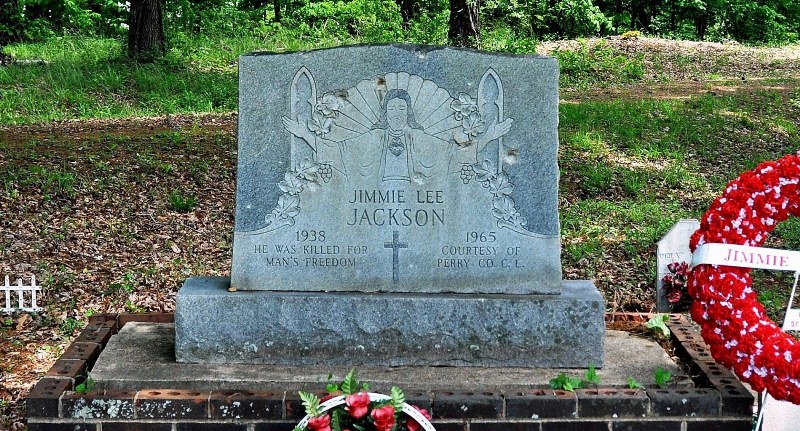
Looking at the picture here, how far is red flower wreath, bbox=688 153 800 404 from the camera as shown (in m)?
4.34

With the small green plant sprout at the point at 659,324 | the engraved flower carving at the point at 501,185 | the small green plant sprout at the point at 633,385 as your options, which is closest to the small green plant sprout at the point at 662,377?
the small green plant sprout at the point at 633,385

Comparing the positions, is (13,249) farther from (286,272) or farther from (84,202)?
(286,272)

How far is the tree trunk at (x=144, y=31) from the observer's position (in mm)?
15148

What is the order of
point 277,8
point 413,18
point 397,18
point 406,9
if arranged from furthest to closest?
1. point 277,8
2. point 413,18
3. point 406,9
4. point 397,18

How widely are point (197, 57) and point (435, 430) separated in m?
12.5

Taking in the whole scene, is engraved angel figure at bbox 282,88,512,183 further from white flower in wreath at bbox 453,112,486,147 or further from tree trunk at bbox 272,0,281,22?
tree trunk at bbox 272,0,281,22

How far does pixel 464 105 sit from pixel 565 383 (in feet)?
4.68

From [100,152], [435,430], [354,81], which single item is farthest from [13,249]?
[435,430]

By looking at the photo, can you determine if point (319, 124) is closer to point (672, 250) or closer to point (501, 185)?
point (501, 185)

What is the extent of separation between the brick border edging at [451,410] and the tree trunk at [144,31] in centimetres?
1142

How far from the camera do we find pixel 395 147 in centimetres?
486

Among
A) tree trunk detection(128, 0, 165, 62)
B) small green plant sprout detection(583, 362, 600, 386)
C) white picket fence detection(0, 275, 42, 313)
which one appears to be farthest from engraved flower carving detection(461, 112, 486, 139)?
tree trunk detection(128, 0, 165, 62)

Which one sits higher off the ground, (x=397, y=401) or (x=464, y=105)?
(x=464, y=105)

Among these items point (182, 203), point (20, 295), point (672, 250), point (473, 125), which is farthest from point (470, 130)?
point (182, 203)
